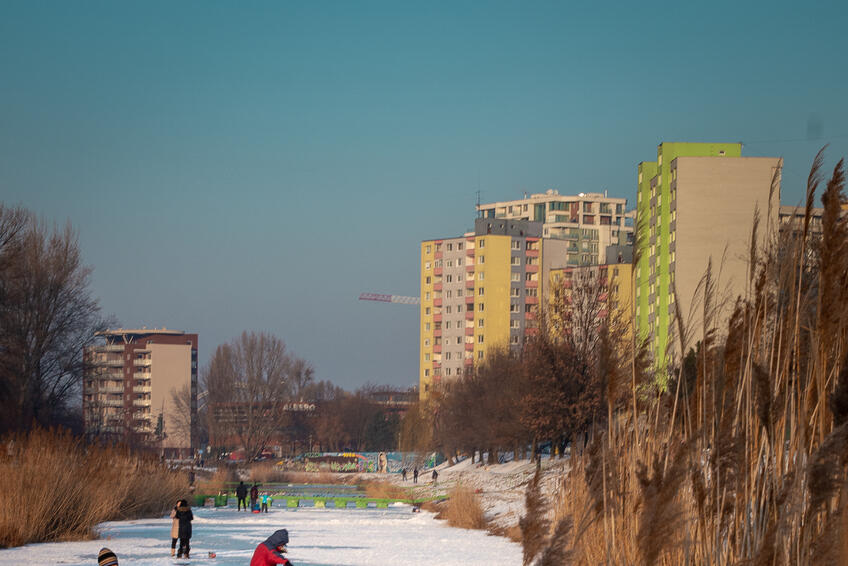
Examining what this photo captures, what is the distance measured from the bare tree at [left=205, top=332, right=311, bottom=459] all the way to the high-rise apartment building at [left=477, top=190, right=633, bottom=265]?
77.3 meters

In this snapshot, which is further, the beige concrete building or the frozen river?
the beige concrete building

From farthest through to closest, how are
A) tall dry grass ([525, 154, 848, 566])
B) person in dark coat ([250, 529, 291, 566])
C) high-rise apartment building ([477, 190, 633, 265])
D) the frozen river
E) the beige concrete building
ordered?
high-rise apartment building ([477, 190, 633, 265]) → the beige concrete building → the frozen river → person in dark coat ([250, 529, 291, 566]) → tall dry grass ([525, 154, 848, 566])

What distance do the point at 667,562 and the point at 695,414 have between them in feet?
2.54

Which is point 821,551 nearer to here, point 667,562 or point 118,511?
point 667,562

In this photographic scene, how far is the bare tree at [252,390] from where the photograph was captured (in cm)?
8819

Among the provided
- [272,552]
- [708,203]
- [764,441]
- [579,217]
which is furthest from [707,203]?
Answer: [579,217]

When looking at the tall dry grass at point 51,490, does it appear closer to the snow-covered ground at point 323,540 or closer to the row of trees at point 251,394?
the snow-covered ground at point 323,540

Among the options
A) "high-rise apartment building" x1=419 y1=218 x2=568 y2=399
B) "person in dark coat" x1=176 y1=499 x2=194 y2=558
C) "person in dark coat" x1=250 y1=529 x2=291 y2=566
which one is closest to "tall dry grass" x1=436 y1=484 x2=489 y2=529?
"person in dark coat" x1=176 y1=499 x2=194 y2=558

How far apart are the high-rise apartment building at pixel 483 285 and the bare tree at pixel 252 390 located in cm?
3686

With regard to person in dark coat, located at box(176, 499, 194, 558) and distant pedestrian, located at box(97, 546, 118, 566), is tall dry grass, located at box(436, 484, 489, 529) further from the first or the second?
distant pedestrian, located at box(97, 546, 118, 566)

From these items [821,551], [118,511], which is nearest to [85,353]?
[118,511]

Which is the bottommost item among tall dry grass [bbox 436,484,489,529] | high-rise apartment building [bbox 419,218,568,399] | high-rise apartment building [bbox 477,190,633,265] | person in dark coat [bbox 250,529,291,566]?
tall dry grass [bbox 436,484,489,529]

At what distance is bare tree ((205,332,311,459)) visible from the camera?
3472 inches

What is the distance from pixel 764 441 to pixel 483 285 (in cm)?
12163
